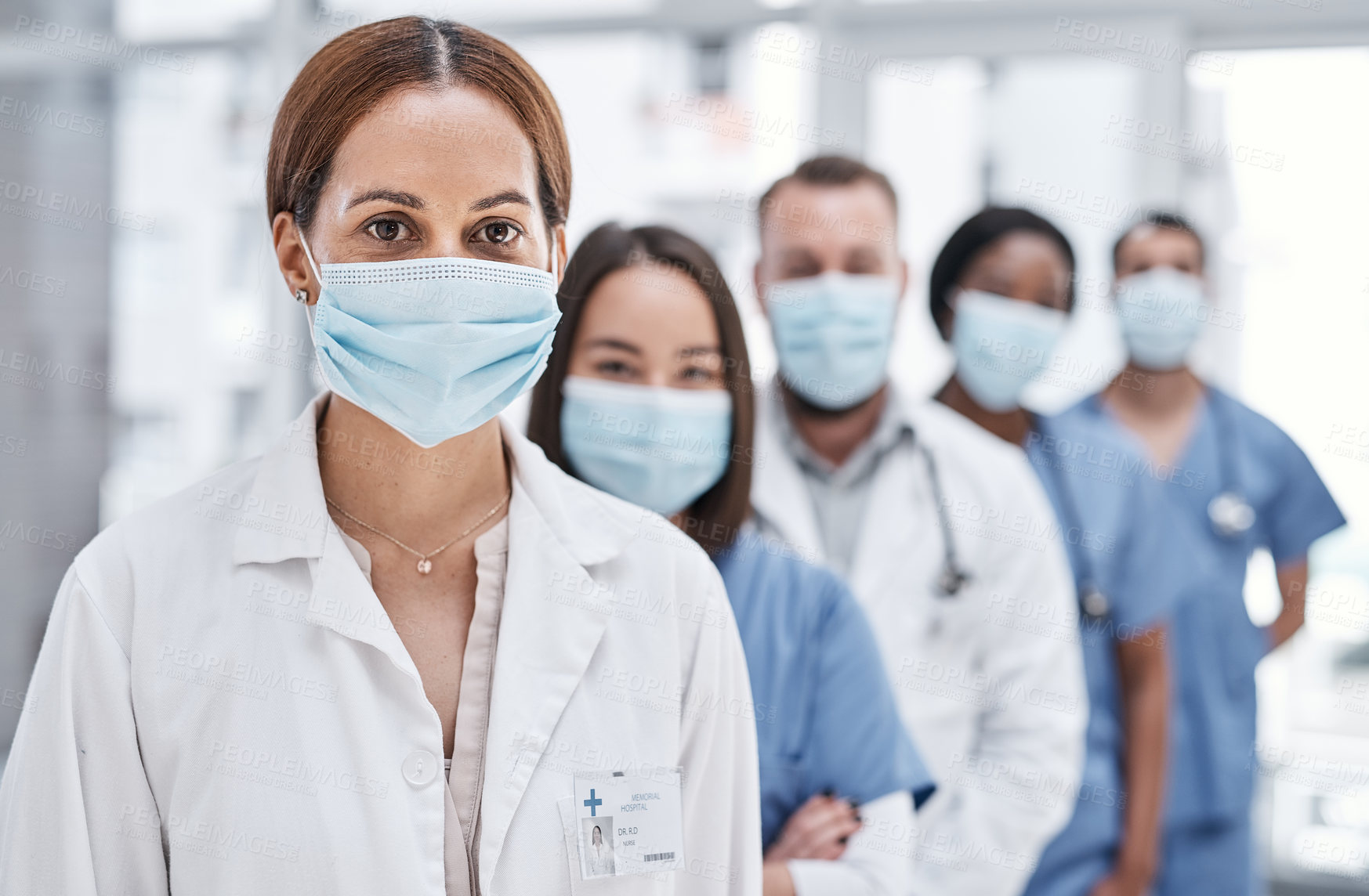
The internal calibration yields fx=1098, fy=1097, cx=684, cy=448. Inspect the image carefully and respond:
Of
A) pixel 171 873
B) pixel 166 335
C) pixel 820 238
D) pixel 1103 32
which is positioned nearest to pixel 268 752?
pixel 171 873

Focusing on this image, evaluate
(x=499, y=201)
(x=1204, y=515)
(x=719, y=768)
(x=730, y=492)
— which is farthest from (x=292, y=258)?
(x=1204, y=515)

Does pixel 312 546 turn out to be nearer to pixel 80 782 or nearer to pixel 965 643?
pixel 80 782

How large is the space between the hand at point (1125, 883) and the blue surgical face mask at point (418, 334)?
220 centimetres

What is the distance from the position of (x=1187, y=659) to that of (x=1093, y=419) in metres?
0.63

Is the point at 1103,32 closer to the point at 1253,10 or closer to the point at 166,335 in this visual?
the point at 1253,10

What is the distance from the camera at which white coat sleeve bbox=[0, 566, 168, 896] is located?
1.05 meters

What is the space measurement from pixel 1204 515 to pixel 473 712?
2.19 metres

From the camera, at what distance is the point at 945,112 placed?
2.89m

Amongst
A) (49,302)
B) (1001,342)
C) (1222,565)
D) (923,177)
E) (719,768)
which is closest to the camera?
(719,768)

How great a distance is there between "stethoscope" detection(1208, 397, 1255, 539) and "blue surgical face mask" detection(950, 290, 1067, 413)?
0.53 meters

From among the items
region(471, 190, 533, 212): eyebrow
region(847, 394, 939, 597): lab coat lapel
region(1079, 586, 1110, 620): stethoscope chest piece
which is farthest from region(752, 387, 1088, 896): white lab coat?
region(471, 190, 533, 212): eyebrow

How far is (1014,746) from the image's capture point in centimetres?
234

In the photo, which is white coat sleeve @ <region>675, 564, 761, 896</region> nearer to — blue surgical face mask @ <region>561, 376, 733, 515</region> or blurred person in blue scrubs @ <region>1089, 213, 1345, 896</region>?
blue surgical face mask @ <region>561, 376, 733, 515</region>

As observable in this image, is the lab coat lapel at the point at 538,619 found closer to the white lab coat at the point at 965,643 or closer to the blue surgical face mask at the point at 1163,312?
the white lab coat at the point at 965,643
